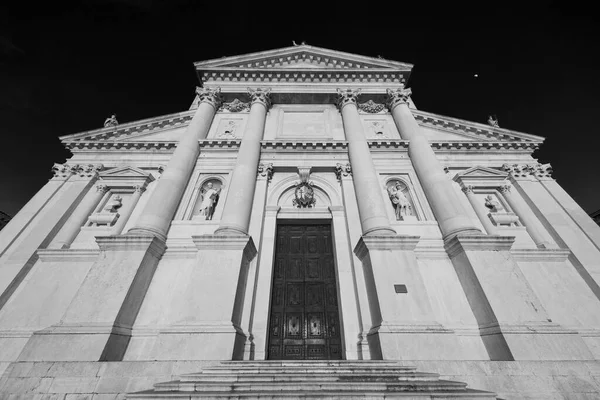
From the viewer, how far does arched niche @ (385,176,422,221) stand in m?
11.8

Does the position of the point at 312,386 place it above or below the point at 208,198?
below

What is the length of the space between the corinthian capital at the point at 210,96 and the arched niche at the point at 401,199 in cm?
1137

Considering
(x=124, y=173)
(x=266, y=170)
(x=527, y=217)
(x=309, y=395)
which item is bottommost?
(x=309, y=395)

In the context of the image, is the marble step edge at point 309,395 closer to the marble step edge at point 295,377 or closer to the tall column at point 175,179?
the marble step edge at point 295,377

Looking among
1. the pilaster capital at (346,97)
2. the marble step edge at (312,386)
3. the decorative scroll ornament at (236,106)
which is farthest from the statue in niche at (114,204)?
the pilaster capital at (346,97)

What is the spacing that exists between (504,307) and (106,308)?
1234 cm

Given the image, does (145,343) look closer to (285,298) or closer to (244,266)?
(244,266)

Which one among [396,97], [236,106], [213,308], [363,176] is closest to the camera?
[213,308]

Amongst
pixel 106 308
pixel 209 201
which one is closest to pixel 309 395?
pixel 106 308

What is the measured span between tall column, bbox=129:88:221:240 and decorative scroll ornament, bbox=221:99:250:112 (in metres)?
0.89

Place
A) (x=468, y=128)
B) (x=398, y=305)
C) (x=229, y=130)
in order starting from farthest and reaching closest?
(x=468, y=128), (x=229, y=130), (x=398, y=305)

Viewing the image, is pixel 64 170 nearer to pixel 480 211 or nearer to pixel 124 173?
pixel 124 173

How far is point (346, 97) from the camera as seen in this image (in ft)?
51.9

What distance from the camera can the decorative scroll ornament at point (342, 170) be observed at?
1298 cm
